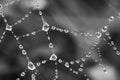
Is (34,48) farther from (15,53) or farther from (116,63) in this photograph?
(116,63)

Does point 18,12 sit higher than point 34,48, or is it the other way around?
point 18,12

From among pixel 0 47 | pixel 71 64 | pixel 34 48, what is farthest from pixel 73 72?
pixel 0 47

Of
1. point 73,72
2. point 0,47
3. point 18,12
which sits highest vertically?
point 18,12

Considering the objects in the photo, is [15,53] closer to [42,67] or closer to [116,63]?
[42,67]

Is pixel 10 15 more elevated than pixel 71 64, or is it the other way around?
pixel 10 15

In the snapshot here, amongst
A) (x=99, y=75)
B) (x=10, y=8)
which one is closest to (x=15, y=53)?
(x=10, y=8)

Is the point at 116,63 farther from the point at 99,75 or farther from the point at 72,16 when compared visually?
the point at 72,16
